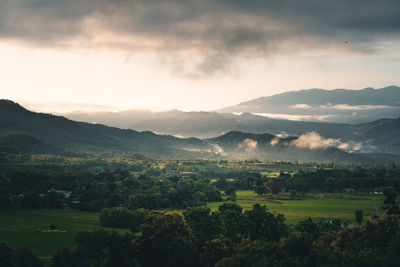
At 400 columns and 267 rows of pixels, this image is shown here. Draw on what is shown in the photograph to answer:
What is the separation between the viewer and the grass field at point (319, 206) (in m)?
143

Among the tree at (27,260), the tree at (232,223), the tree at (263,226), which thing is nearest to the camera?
the tree at (27,260)

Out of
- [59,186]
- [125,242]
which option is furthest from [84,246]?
[59,186]

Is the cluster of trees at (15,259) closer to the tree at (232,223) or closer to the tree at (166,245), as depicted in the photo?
the tree at (166,245)

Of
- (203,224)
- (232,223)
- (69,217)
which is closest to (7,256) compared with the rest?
(203,224)

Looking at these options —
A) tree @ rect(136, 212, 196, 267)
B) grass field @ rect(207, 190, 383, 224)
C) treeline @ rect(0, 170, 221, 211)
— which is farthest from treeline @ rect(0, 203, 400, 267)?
treeline @ rect(0, 170, 221, 211)

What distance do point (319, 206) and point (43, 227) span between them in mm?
95854

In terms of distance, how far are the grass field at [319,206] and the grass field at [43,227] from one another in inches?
1949

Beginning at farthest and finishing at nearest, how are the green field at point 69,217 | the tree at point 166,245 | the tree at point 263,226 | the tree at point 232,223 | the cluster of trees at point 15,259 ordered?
the green field at point 69,217
the tree at point 263,226
the tree at point 232,223
the tree at point 166,245
the cluster of trees at point 15,259

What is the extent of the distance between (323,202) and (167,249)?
4360 inches

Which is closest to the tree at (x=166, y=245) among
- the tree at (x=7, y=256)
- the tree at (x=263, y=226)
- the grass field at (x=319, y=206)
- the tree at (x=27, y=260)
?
the tree at (x=263, y=226)

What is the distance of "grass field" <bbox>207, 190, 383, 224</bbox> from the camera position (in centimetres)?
14300

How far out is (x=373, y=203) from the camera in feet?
555

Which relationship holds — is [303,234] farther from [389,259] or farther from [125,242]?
[125,242]

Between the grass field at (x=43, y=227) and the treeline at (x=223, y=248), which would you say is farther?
the grass field at (x=43, y=227)
